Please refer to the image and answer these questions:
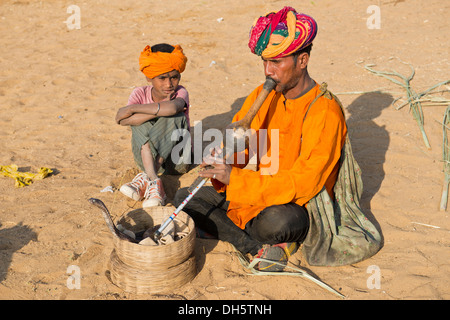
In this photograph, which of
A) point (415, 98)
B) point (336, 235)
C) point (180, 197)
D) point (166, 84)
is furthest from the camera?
point (415, 98)

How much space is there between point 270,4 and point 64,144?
5120mm

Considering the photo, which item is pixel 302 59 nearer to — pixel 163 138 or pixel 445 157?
pixel 163 138

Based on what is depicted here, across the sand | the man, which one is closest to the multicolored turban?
the man

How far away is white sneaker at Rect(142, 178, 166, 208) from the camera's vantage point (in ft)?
11.5

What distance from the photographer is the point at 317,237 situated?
9.55 feet

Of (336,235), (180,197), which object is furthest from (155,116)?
(336,235)

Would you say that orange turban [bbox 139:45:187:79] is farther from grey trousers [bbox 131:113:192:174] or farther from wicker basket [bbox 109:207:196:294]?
wicker basket [bbox 109:207:196:294]

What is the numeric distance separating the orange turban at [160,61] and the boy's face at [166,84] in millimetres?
45

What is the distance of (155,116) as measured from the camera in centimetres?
Result: 379

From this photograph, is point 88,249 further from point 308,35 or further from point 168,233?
point 308,35

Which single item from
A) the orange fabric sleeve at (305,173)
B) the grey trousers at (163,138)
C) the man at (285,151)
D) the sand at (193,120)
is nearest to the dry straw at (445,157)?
the sand at (193,120)

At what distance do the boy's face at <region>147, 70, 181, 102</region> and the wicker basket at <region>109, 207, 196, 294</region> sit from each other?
4.52 ft

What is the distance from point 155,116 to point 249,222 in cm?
123
